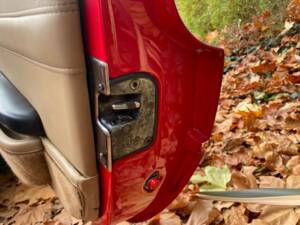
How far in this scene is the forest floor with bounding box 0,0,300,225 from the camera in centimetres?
110

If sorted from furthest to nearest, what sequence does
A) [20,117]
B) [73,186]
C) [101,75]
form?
[20,117] → [73,186] → [101,75]

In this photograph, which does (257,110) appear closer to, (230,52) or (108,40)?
(108,40)

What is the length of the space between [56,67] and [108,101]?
0.12m

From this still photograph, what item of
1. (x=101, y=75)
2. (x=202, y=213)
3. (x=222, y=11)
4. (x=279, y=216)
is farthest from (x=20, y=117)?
(x=222, y=11)

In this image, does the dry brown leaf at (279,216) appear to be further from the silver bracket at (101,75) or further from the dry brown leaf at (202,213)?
the silver bracket at (101,75)

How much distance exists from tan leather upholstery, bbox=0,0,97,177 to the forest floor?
1.84 ft

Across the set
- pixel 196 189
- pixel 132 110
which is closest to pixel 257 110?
pixel 196 189

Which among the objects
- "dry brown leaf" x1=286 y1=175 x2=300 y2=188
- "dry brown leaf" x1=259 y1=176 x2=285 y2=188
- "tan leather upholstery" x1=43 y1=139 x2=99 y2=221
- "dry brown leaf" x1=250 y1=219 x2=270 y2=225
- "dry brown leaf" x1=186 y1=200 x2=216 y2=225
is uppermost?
"tan leather upholstery" x1=43 y1=139 x2=99 y2=221

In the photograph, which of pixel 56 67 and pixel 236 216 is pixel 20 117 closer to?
pixel 56 67

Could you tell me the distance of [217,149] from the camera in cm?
152

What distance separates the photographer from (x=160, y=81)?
0.64 m

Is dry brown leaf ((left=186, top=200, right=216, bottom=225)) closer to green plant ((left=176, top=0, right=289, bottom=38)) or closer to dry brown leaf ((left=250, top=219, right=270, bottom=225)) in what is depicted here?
dry brown leaf ((left=250, top=219, right=270, bottom=225))

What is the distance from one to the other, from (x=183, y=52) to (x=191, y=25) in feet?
12.5

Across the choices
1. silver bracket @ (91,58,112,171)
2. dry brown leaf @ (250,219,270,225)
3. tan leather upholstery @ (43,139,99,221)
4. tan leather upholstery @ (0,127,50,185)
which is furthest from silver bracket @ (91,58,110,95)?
dry brown leaf @ (250,219,270,225)
